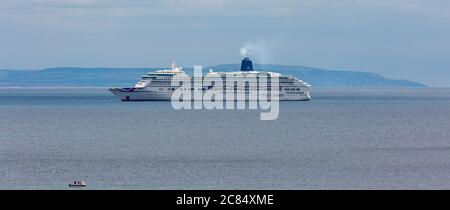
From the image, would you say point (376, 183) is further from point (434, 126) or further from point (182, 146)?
point (434, 126)

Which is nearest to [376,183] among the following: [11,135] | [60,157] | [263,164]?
[263,164]

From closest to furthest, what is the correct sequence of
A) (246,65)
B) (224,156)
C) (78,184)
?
(78,184)
(224,156)
(246,65)

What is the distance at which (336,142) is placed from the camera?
47.5 metres

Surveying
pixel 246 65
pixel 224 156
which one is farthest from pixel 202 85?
pixel 224 156

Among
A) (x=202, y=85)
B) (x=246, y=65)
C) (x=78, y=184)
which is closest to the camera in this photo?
(x=78, y=184)

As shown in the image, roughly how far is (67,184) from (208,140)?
19.3m

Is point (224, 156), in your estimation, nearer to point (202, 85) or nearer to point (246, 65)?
point (202, 85)

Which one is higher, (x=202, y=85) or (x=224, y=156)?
(x=202, y=85)

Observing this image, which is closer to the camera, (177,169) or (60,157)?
(177,169)

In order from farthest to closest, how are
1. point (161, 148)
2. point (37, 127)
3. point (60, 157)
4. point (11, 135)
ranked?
point (37, 127)
point (11, 135)
point (161, 148)
point (60, 157)

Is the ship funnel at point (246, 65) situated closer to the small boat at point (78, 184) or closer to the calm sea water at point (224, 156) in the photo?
the calm sea water at point (224, 156)

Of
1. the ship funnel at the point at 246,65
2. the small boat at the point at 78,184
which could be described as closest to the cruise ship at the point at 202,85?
the ship funnel at the point at 246,65

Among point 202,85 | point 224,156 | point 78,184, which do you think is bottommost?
point 78,184
